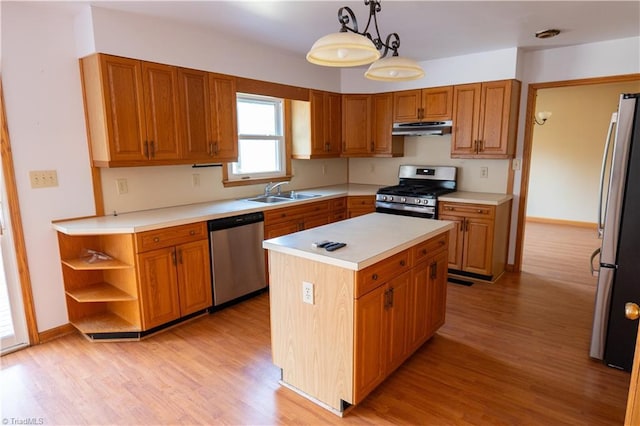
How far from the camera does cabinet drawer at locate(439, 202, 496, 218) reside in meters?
3.84

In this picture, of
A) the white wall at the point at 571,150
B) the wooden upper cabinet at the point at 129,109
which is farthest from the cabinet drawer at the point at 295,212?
the white wall at the point at 571,150

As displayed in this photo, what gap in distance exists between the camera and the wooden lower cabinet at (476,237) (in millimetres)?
3877

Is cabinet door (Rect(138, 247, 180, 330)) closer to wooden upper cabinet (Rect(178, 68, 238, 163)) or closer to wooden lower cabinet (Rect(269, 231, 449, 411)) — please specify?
wooden upper cabinet (Rect(178, 68, 238, 163))

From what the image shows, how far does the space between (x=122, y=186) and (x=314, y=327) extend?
2112mm

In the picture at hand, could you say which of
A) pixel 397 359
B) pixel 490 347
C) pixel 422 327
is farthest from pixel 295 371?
pixel 490 347

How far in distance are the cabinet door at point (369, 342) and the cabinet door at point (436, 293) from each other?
1.93 feet

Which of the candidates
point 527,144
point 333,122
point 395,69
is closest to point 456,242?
point 527,144

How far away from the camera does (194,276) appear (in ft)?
10.1

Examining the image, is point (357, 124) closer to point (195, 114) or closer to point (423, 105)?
point (423, 105)

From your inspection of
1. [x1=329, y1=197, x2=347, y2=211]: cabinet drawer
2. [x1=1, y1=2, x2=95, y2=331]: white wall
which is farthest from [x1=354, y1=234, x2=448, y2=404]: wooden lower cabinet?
[x1=1, y1=2, x2=95, y2=331]: white wall

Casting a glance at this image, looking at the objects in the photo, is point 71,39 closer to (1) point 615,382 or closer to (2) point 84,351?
(2) point 84,351

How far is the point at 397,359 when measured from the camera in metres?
2.31

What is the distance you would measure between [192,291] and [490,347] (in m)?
2.34

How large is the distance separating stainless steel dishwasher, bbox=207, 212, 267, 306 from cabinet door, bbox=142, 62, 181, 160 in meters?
0.71
